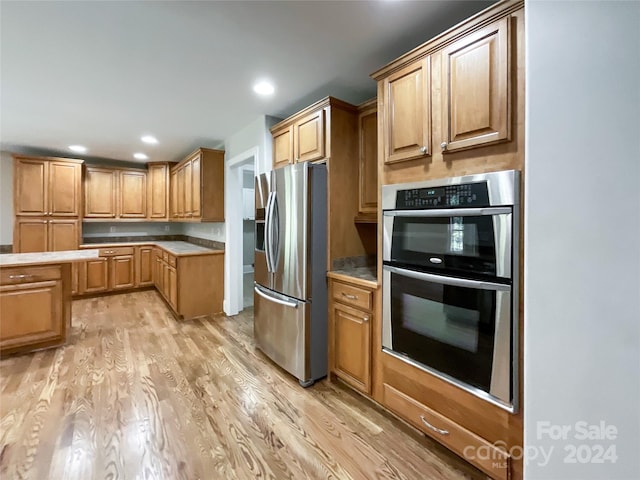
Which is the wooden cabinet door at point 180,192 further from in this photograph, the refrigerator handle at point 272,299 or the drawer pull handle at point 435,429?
the drawer pull handle at point 435,429

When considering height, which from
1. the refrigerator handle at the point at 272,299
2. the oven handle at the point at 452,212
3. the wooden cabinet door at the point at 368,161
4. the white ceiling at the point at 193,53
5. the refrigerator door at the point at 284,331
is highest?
the white ceiling at the point at 193,53

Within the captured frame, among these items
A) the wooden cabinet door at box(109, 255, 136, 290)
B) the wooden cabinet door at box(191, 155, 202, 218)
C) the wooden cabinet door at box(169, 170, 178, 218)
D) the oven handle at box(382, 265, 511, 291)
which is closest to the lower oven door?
the oven handle at box(382, 265, 511, 291)

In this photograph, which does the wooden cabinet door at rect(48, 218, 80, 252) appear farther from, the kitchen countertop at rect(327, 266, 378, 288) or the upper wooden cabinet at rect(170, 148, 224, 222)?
the kitchen countertop at rect(327, 266, 378, 288)

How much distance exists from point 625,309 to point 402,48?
196 cm

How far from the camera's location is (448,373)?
1.53 m

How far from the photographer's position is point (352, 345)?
7.07 ft

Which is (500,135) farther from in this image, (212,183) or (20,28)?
(212,183)

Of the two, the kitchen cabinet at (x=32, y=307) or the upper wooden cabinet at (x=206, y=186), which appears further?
the upper wooden cabinet at (x=206, y=186)

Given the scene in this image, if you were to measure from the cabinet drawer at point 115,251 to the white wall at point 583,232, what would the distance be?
610 cm

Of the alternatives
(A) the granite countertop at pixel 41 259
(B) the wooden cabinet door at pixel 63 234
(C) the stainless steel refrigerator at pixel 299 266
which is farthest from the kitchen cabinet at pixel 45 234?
(C) the stainless steel refrigerator at pixel 299 266

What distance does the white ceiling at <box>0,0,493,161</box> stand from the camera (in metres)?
1.61

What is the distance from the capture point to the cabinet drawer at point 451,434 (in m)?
1.35

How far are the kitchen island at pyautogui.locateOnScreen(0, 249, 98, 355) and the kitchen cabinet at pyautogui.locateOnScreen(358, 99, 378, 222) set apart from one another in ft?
9.33

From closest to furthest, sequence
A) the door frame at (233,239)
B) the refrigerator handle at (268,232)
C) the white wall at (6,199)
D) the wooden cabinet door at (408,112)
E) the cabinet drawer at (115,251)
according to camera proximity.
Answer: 1. the wooden cabinet door at (408,112)
2. the refrigerator handle at (268,232)
3. the door frame at (233,239)
4. the white wall at (6,199)
5. the cabinet drawer at (115,251)
